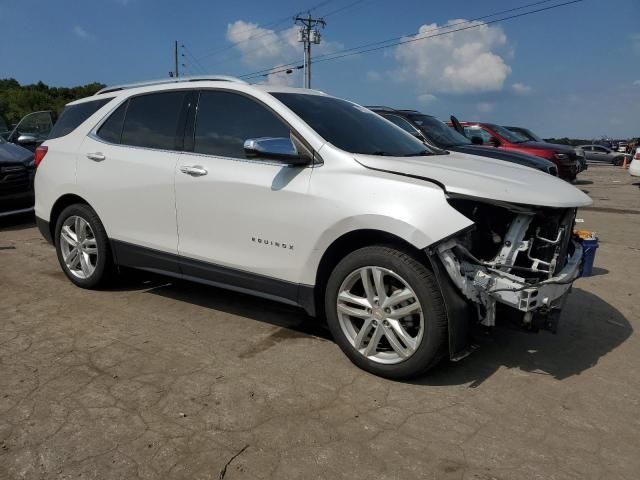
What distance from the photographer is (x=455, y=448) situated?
2.61 meters

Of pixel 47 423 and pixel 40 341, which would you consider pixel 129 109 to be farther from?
pixel 47 423

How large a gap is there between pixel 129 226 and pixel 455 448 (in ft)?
10.1

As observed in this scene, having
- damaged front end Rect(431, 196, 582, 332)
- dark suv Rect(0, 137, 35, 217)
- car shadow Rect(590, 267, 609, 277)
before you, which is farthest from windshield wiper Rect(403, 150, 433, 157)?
dark suv Rect(0, 137, 35, 217)

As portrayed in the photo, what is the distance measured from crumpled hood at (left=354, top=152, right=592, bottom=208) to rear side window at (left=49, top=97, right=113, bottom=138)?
2754mm

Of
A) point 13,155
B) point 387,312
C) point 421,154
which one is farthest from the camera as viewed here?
point 13,155

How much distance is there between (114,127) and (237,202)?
1669mm

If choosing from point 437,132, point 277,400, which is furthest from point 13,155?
point 277,400

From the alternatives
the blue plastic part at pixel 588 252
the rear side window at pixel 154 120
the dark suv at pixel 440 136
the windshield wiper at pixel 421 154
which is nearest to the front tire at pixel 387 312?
the windshield wiper at pixel 421 154

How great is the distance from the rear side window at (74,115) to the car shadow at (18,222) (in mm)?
3627

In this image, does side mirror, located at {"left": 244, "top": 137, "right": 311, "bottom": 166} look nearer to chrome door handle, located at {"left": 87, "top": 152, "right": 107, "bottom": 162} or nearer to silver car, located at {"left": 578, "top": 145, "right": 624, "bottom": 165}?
chrome door handle, located at {"left": 87, "top": 152, "right": 107, "bottom": 162}

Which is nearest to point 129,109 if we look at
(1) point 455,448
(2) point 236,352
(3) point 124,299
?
(3) point 124,299

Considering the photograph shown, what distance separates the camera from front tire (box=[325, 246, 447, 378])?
305 centimetres

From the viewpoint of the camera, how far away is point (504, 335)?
160 inches

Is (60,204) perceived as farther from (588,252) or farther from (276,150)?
(588,252)
